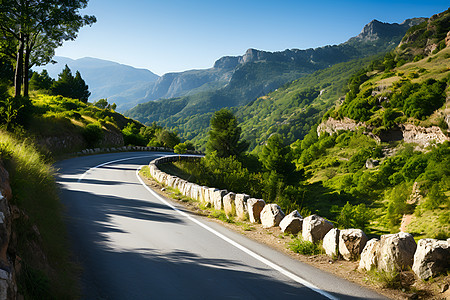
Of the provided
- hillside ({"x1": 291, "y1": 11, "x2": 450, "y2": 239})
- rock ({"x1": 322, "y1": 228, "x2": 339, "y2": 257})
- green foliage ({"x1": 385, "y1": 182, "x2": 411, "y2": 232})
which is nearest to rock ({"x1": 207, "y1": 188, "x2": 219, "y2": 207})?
rock ({"x1": 322, "y1": 228, "x2": 339, "y2": 257})

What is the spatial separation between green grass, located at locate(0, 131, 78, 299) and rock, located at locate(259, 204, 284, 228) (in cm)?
502

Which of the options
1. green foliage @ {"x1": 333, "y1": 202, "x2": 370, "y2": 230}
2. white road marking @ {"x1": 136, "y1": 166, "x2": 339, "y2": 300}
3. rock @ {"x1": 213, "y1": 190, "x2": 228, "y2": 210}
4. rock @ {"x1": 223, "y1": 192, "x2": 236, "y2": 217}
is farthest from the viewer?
green foliage @ {"x1": 333, "y1": 202, "x2": 370, "y2": 230}

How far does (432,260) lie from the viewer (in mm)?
5020

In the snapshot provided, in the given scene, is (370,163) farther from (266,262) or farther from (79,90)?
(266,262)

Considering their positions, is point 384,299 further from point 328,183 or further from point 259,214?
point 328,183

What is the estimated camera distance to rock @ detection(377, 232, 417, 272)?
5316 mm

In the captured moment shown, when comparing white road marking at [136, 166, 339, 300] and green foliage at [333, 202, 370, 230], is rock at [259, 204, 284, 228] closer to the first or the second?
white road marking at [136, 166, 339, 300]

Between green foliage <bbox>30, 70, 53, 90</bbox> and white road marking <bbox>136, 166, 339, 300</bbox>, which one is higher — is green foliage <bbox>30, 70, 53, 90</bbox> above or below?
above

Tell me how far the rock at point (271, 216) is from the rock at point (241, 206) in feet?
2.51

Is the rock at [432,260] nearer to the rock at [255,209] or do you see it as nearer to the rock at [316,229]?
the rock at [316,229]

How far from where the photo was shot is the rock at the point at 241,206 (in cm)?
963

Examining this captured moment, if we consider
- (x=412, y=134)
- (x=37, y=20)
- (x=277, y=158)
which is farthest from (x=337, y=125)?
(x=37, y=20)

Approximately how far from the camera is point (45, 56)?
32.3 m

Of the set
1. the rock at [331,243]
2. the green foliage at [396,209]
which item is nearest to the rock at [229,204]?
the rock at [331,243]
